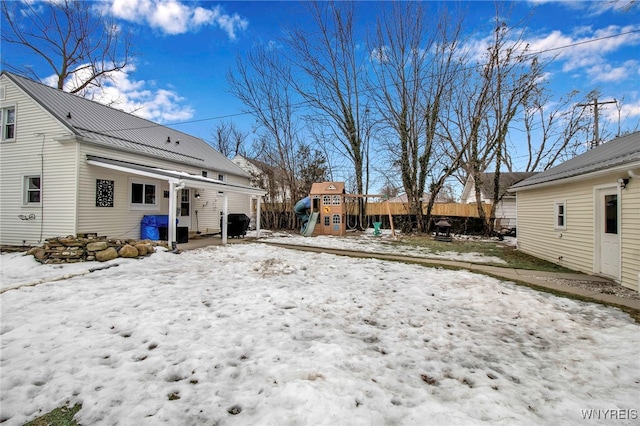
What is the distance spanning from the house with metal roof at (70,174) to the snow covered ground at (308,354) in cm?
480

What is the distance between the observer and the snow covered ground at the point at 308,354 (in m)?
2.21

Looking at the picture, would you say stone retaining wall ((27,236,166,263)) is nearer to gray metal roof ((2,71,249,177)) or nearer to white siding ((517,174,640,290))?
gray metal roof ((2,71,249,177))

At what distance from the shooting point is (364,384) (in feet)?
8.21

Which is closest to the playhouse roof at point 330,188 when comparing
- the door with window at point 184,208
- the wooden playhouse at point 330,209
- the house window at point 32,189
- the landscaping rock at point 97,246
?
the wooden playhouse at point 330,209

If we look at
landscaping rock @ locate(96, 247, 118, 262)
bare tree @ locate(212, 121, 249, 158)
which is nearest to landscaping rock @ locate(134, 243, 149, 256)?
landscaping rock @ locate(96, 247, 118, 262)

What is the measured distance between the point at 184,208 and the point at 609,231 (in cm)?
1567

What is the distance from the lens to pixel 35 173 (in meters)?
10.1

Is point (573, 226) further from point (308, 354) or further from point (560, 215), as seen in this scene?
point (308, 354)

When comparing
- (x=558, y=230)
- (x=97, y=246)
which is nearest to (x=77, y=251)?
(x=97, y=246)

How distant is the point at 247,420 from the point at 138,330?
2.27 m

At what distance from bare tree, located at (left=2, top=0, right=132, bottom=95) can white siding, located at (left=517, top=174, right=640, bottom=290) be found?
23956mm

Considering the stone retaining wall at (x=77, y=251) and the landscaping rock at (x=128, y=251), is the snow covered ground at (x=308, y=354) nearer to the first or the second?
the stone retaining wall at (x=77, y=251)

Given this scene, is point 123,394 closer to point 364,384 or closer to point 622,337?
point 364,384

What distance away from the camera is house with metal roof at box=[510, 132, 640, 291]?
613 centimetres
